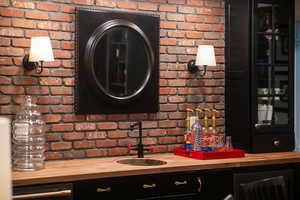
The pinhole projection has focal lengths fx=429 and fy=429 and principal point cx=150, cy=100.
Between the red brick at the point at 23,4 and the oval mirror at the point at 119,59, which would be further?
the oval mirror at the point at 119,59

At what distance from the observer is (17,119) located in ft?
9.56

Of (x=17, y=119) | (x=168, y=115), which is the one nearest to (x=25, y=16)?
(x=17, y=119)

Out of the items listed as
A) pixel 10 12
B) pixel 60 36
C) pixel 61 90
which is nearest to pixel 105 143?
pixel 61 90

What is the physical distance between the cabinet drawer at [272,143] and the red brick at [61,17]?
5.80ft

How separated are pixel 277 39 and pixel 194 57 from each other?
28.0 inches

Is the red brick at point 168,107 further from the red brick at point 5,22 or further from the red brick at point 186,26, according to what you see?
the red brick at point 5,22

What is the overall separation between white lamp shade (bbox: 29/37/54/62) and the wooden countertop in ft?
2.38

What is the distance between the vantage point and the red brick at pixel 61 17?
3.11 meters

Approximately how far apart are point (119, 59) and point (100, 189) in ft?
3.60

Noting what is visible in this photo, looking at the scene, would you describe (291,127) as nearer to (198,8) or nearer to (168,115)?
(168,115)

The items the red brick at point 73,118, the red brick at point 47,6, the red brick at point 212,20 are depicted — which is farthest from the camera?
the red brick at point 212,20

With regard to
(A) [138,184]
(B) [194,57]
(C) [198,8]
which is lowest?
(A) [138,184]

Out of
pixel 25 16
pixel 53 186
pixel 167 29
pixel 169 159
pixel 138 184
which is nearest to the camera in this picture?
pixel 53 186

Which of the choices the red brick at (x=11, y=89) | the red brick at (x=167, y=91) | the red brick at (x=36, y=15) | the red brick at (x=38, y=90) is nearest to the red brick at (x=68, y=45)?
the red brick at (x=36, y=15)
